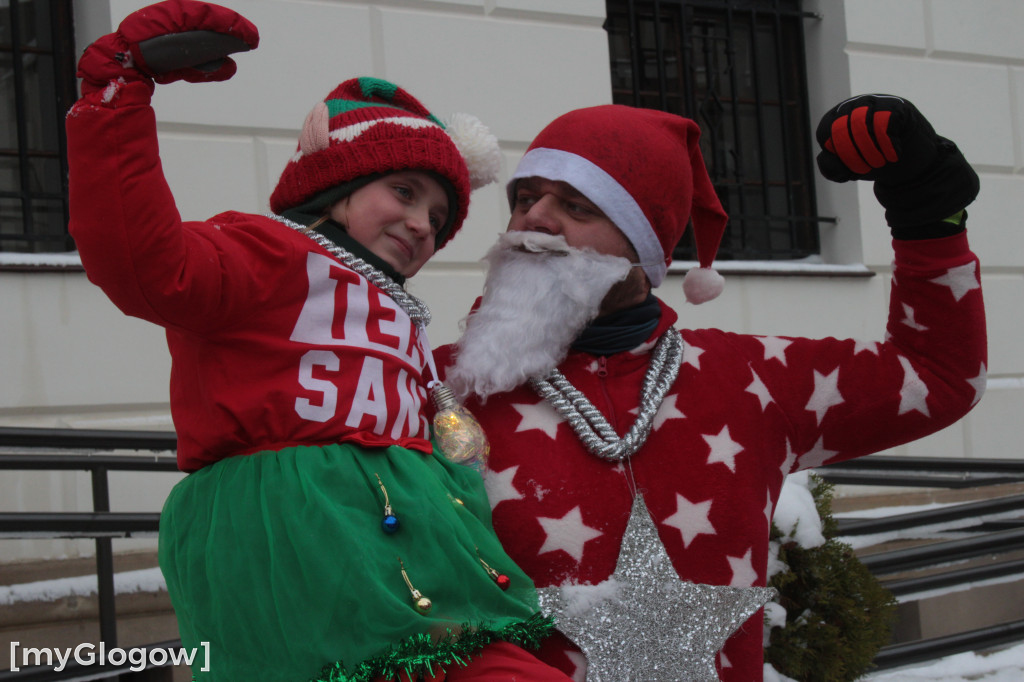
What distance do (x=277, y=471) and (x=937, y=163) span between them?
1.48 m

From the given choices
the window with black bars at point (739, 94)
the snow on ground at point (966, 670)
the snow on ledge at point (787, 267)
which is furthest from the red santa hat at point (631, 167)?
the window with black bars at point (739, 94)

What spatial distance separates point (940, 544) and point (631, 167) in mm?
2451

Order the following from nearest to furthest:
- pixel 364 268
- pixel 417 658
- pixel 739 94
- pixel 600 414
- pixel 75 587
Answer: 1. pixel 417 658
2. pixel 364 268
3. pixel 600 414
4. pixel 75 587
5. pixel 739 94

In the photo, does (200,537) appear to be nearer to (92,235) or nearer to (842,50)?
(92,235)

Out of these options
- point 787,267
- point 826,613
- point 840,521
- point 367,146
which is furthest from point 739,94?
point 367,146

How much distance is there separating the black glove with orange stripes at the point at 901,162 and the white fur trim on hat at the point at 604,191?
394 mm

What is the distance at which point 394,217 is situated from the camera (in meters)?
2.04

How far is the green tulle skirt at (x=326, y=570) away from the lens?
1.66 metres

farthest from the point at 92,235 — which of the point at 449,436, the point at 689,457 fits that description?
the point at 689,457

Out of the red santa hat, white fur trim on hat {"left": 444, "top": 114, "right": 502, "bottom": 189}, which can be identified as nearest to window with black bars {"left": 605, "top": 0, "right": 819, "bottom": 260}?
the red santa hat

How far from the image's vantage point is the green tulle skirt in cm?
166

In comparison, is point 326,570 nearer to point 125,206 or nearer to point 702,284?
point 125,206

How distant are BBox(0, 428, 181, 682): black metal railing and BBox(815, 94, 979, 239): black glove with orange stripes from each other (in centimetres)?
226

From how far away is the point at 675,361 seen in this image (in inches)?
91.0
